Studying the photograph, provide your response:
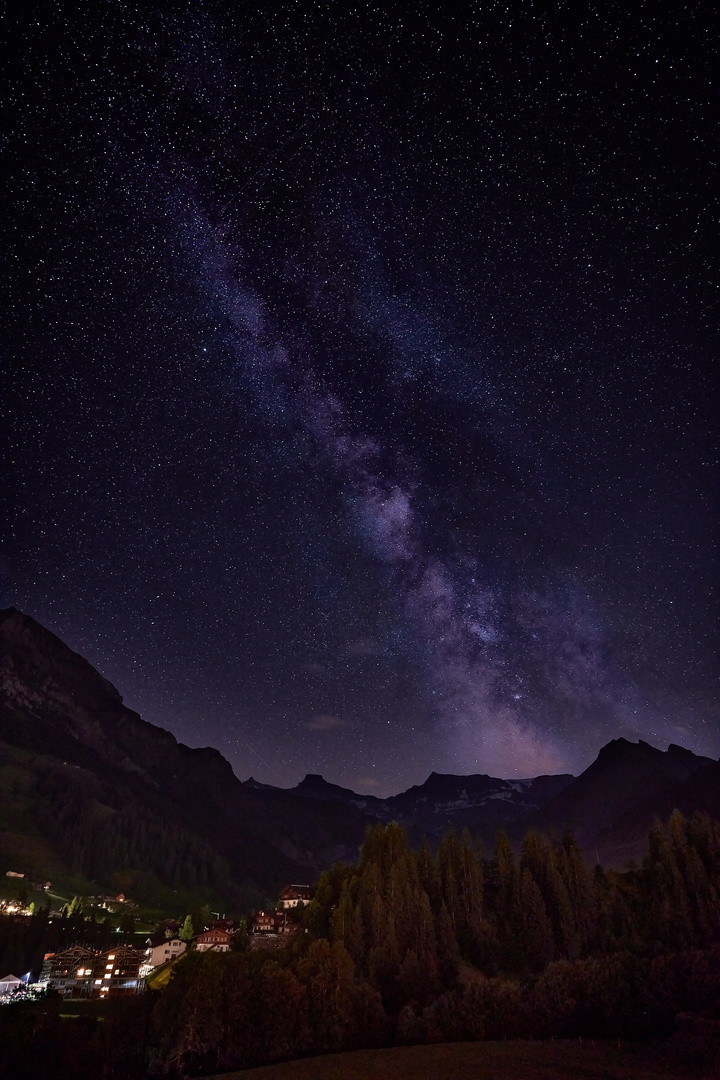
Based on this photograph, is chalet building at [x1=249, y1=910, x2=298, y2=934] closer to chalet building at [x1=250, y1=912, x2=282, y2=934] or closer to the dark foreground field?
chalet building at [x1=250, y1=912, x2=282, y2=934]

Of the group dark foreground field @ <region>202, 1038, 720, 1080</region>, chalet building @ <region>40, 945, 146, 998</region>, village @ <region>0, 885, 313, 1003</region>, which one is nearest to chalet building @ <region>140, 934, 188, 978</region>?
village @ <region>0, 885, 313, 1003</region>

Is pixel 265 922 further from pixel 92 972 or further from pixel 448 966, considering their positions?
pixel 448 966

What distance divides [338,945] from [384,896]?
19610 millimetres

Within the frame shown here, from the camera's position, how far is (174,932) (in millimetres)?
154000

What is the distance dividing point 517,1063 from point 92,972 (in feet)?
333

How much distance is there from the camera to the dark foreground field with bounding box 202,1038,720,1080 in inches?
1946

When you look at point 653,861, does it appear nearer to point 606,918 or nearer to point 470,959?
point 606,918

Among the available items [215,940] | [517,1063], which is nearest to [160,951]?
[215,940]

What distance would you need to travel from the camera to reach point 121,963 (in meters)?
125

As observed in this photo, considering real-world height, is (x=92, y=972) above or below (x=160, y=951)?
below

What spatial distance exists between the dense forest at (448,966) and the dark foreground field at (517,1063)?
3373 millimetres

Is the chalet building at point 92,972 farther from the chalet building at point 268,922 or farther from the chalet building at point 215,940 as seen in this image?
the chalet building at point 268,922

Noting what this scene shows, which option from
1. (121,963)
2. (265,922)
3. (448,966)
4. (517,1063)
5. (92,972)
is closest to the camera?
(517,1063)

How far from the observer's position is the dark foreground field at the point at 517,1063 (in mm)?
49438
